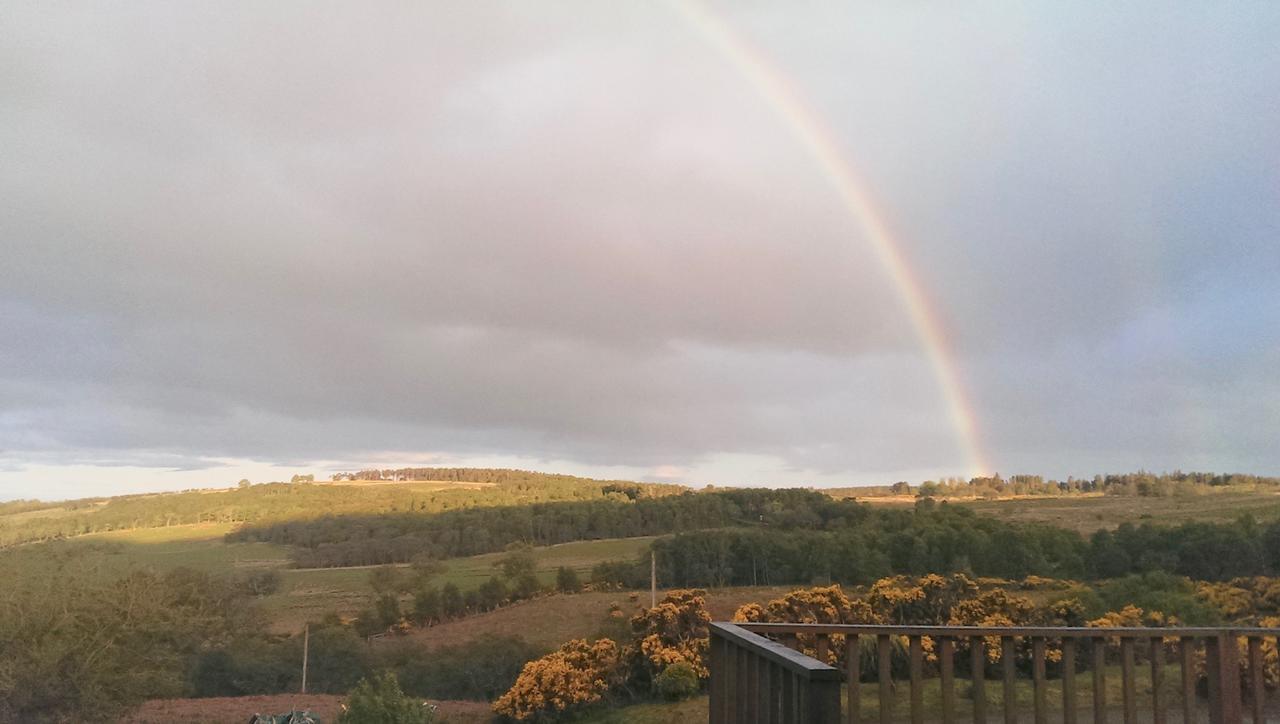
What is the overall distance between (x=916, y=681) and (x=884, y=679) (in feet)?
0.49

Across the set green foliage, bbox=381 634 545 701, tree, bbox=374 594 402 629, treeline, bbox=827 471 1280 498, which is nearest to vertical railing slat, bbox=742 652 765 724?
green foliage, bbox=381 634 545 701

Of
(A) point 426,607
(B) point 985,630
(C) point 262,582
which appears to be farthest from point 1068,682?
(C) point 262,582

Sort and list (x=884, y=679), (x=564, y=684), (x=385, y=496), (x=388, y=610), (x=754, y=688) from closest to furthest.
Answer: (x=754, y=688), (x=884, y=679), (x=564, y=684), (x=388, y=610), (x=385, y=496)

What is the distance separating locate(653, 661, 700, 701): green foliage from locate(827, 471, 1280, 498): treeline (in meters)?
17.9

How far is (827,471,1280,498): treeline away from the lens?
1083 inches

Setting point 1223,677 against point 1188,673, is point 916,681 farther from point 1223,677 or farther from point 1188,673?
point 1223,677

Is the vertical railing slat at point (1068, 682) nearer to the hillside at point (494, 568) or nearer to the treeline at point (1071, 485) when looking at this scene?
the hillside at point (494, 568)

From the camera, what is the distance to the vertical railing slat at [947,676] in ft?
10.3

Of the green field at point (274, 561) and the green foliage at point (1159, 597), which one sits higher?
the green foliage at point (1159, 597)

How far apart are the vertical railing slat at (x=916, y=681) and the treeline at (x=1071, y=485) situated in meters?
28.8

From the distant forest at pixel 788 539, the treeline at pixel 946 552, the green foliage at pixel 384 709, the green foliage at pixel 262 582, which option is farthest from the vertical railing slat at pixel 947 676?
the green foliage at pixel 262 582

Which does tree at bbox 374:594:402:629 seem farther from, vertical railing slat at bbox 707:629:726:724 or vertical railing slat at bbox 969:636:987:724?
vertical railing slat at bbox 969:636:987:724

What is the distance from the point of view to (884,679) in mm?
3055

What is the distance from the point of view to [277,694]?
23406 millimetres
